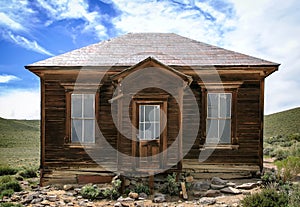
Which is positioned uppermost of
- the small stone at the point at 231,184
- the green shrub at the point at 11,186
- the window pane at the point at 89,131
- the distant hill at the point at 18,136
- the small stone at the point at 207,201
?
the window pane at the point at 89,131

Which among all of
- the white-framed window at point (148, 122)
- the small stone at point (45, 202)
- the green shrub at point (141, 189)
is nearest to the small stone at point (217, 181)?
the green shrub at point (141, 189)

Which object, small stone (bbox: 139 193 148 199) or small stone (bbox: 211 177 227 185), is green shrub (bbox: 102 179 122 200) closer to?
small stone (bbox: 139 193 148 199)

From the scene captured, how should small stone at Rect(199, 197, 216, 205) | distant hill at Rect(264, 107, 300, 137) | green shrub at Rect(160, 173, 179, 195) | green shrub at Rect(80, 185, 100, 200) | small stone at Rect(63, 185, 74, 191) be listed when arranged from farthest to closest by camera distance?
distant hill at Rect(264, 107, 300, 137) → small stone at Rect(63, 185, 74, 191) → green shrub at Rect(160, 173, 179, 195) → green shrub at Rect(80, 185, 100, 200) → small stone at Rect(199, 197, 216, 205)

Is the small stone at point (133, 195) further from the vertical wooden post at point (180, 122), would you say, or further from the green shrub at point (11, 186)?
the green shrub at point (11, 186)

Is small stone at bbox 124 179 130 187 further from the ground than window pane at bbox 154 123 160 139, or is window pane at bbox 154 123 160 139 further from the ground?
window pane at bbox 154 123 160 139

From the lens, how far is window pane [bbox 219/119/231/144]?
11.0m

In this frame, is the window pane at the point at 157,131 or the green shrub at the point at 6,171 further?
the green shrub at the point at 6,171

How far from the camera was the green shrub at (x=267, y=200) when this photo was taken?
725 centimetres

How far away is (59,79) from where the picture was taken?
10953 millimetres

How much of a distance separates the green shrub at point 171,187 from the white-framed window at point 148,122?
1458 millimetres

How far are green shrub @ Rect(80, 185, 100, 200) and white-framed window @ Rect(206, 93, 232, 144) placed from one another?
4.28m

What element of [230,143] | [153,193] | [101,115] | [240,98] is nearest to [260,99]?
[240,98]

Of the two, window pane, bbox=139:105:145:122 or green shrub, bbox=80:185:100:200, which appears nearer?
green shrub, bbox=80:185:100:200

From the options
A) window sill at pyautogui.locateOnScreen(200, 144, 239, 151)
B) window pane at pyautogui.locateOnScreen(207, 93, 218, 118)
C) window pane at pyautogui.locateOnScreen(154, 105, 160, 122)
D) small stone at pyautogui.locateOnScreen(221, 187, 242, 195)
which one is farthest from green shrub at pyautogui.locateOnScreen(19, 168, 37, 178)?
small stone at pyautogui.locateOnScreen(221, 187, 242, 195)
